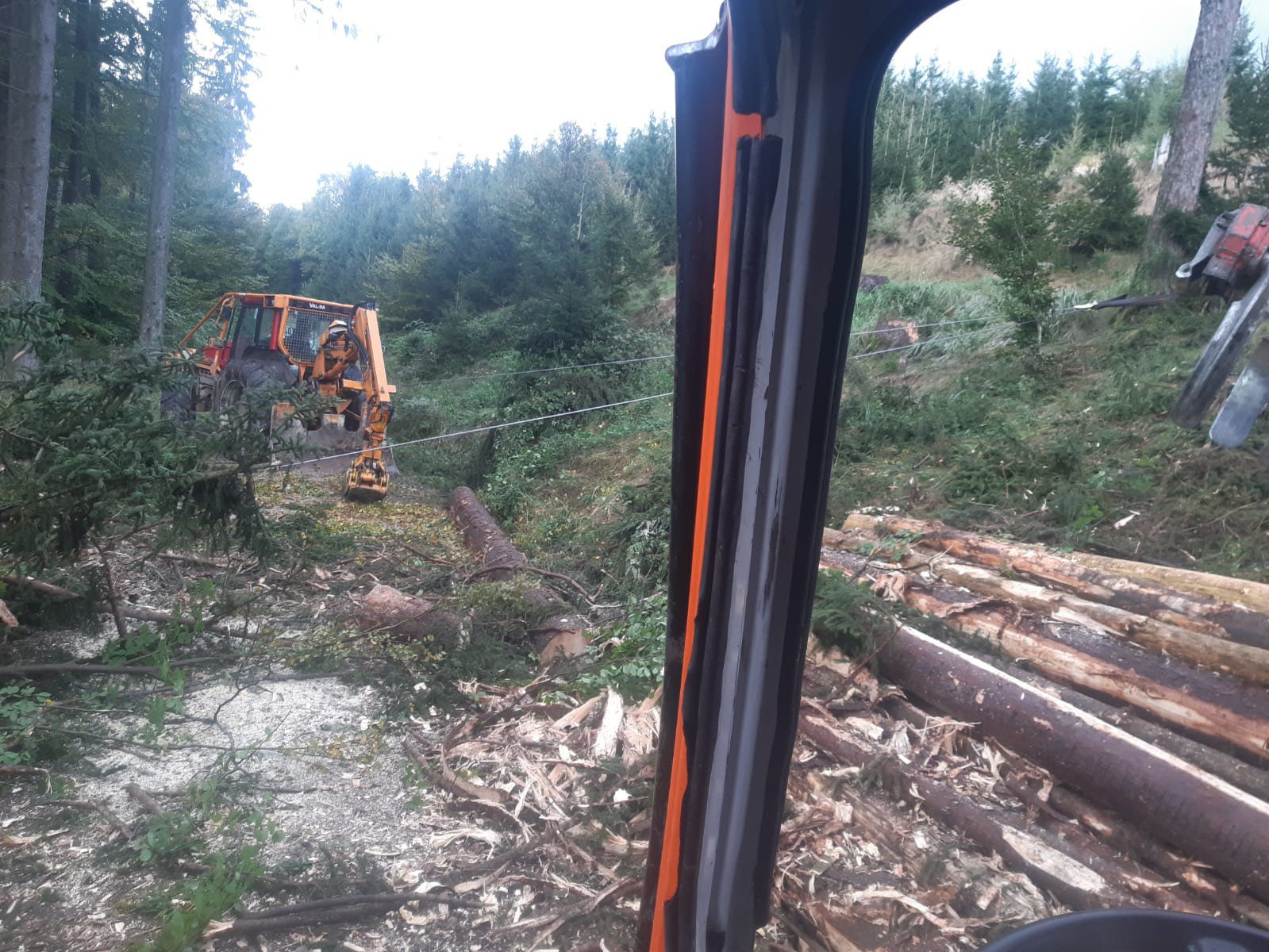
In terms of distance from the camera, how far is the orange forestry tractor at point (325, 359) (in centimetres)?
1130

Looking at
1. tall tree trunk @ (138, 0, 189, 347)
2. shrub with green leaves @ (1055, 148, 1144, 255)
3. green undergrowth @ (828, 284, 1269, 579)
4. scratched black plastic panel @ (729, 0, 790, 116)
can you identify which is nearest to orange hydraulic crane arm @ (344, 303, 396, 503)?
tall tree trunk @ (138, 0, 189, 347)

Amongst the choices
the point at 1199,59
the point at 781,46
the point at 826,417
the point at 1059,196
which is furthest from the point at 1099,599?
the point at 1059,196

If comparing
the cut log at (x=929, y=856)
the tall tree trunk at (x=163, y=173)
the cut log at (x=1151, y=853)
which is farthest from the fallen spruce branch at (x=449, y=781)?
the tall tree trunk at (x=163, y=173)

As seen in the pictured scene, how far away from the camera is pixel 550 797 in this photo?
3.71m

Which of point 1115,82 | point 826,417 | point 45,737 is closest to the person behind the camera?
point 826,417

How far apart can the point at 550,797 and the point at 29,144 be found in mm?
13251

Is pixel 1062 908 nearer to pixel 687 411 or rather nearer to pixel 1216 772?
pixel 1216 772

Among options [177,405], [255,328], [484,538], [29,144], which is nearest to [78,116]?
[29,144]

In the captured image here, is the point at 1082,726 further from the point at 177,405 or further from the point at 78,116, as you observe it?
the point at 78,116

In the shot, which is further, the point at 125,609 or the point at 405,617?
the point at 405,617

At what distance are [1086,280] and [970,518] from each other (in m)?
3.03

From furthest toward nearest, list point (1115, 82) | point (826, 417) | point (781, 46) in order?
1. point (1115, 82)
2. point (826, 417)
3. point (781, 46)

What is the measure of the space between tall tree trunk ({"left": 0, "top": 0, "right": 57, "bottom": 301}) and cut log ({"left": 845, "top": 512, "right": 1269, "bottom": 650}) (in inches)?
485

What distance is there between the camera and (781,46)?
3.37 ft
